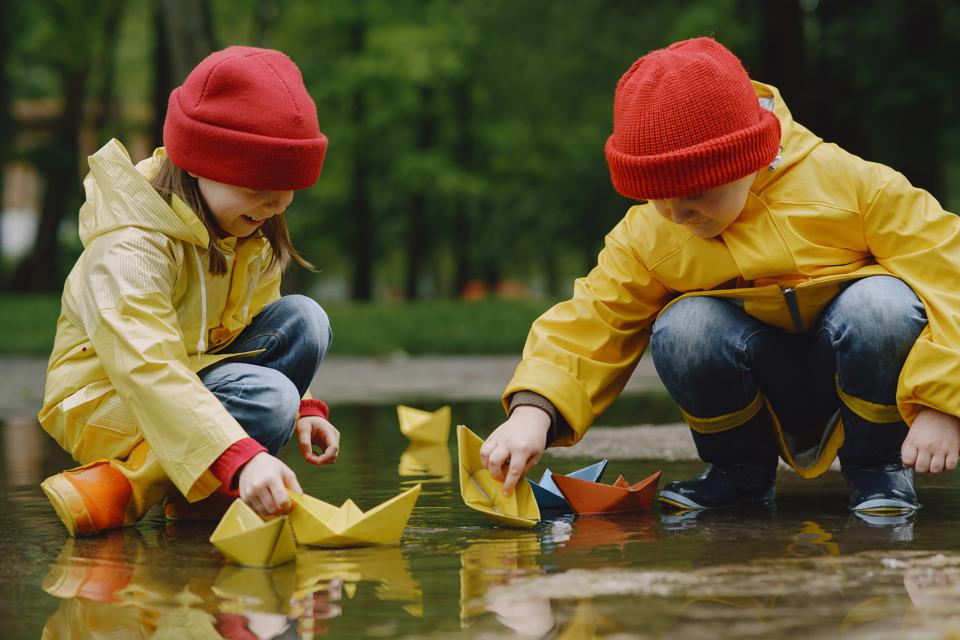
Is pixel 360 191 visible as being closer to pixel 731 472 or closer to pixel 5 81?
pixel 5 81

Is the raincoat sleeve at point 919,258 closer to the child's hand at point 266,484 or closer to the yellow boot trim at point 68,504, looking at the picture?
the child's hand at point 266,484

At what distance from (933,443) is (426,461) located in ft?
6.10

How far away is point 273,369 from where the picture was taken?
3107 millimetres

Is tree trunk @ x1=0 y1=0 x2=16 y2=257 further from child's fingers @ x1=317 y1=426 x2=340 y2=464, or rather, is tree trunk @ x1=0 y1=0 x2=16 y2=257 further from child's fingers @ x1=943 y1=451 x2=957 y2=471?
child's fingers @ x1=943 y1=451 x2=957 y2=471

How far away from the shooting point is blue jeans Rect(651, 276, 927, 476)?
2.73m

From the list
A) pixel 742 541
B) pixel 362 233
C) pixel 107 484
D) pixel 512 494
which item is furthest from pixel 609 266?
pixel 362 233

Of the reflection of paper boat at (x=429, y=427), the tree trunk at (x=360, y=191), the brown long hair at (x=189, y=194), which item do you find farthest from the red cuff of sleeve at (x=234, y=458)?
the tree trunk at (x=360, y=191)

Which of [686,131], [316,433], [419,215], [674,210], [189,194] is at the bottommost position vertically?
[419,215]

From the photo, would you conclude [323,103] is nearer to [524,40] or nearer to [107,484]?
[524,40]

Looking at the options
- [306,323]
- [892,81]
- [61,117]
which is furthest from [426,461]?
[61,117]

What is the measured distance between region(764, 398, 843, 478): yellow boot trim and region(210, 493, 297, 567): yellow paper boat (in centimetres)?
126

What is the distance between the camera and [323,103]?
76.1 feet

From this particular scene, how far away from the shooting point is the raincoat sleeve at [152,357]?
251 centimetres

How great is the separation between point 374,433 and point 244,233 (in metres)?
2.13
